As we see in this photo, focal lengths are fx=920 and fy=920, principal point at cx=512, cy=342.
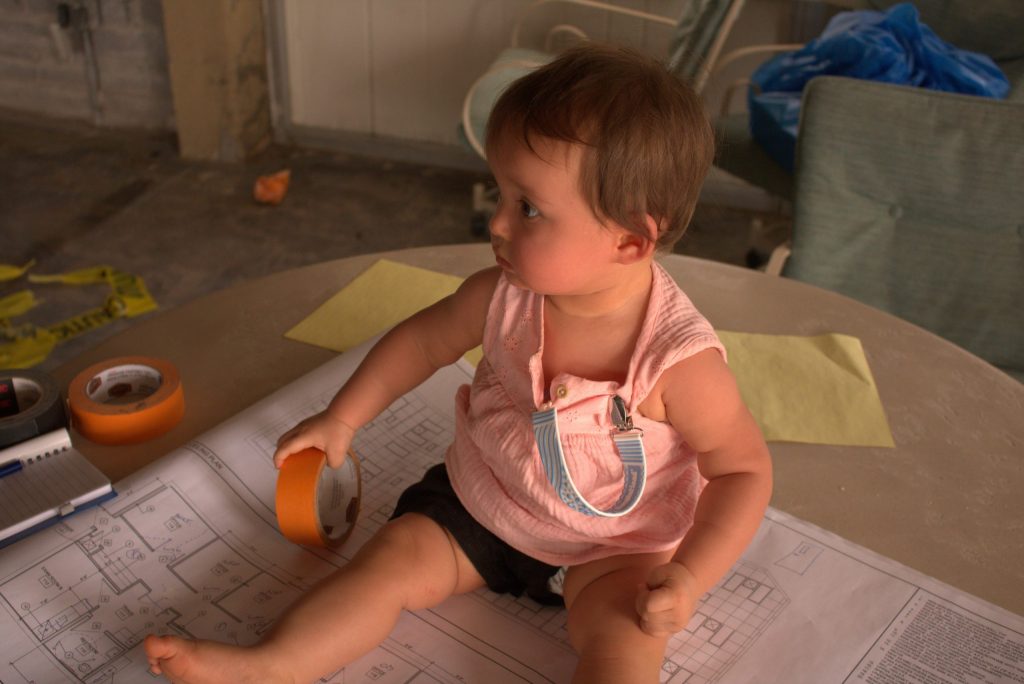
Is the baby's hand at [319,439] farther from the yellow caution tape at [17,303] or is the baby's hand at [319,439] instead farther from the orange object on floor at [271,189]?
the orange object on floor at [271,189]

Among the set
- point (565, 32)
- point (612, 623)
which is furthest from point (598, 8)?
point (612, 623)

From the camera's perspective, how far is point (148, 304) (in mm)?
1897

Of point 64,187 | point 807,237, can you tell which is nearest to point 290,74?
point 64,187

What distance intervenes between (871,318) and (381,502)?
608 mm

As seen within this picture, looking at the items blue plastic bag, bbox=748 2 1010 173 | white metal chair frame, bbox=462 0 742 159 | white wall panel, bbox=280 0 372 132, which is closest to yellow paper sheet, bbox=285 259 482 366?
white metal chair frame, bbox=462 0 742 159

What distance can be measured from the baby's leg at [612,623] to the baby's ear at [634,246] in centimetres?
24

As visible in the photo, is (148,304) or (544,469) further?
(148,304)

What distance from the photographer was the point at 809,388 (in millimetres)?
949

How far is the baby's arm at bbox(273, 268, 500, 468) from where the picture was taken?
2.54ft

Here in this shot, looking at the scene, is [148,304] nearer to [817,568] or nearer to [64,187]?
[64,187]

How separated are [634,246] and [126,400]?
502mm

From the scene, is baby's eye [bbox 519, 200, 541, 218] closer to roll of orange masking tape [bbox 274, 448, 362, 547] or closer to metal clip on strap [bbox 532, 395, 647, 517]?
metal clip on strap [bbox 532, 395, 647, 517]

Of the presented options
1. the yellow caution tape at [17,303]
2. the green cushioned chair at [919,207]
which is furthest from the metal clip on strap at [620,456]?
the yellow caution tape at [17,303]

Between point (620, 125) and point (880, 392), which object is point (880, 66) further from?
point (620, 125)
